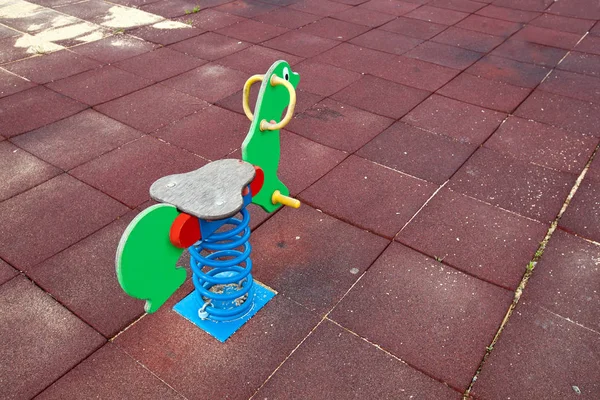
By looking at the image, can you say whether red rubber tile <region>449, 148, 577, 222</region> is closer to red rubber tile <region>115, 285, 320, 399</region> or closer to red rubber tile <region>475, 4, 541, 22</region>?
red rubber tile <region>115, 285, 320, 399</region>

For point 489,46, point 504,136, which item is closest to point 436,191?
point 504,136

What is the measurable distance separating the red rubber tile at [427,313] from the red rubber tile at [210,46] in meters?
4.28

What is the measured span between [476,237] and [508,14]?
602 centimetres

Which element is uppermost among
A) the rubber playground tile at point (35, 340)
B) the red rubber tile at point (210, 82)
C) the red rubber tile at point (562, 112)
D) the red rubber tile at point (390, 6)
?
the red rubber tile at point (390, 6)

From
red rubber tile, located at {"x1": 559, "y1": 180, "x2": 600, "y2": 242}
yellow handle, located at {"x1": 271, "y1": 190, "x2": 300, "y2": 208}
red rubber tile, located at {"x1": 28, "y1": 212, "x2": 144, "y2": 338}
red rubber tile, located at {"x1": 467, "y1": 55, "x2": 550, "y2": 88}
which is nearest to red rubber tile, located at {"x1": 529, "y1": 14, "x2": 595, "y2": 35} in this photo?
red rubber tile, located at {"x1": 467, "y1": 55, "x2": 550, "y2": 88}

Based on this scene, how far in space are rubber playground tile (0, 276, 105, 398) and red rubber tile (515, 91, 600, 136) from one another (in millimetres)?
4778

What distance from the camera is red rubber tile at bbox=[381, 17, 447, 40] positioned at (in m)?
7.39

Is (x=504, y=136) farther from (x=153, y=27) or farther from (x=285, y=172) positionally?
(x=153, y=27)

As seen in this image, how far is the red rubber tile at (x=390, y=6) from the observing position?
8312mm

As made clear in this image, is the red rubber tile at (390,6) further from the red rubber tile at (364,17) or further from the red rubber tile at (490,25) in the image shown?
the red rubber tile at (490,25)

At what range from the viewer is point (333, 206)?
402 cm

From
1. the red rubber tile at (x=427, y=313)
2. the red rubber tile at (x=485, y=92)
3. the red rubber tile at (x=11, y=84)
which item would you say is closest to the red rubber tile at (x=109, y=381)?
the red rubber tile at (x=427, y=313)

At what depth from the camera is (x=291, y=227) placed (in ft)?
12.5

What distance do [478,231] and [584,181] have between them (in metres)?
1.34
